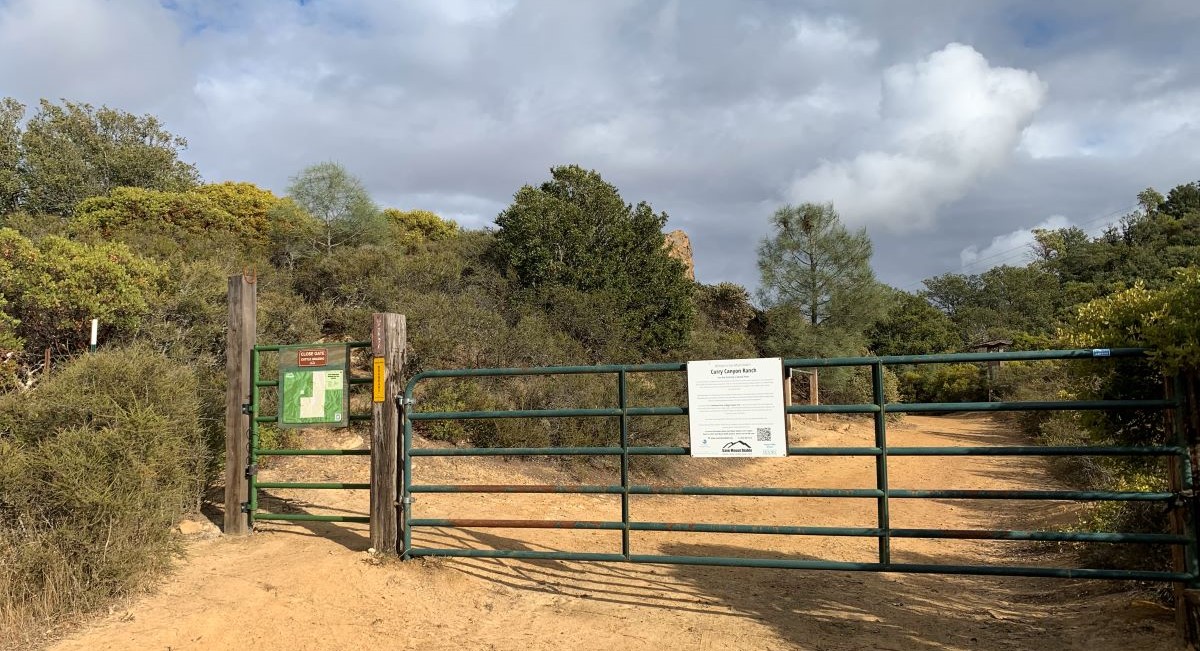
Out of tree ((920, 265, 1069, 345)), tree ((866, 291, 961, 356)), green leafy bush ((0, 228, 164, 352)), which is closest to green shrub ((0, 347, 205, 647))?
green leafy bush ((0, 228, 164, 352))

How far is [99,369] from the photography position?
21.4ft

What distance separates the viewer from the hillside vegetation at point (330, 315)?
506 centimetres

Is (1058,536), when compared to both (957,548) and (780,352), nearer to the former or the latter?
(957,548)

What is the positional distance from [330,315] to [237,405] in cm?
1009

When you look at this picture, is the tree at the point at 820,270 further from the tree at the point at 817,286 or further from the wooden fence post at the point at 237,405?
the wooden fence post at the point at 237,405

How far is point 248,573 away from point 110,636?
117 cm

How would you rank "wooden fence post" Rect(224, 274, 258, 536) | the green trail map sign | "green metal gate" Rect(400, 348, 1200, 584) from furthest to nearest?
"wooden fence post" Rect(224, 274, 258, 536)
the green trail map sign
"green metal gate" Rect(400, 348, 1200, 584)

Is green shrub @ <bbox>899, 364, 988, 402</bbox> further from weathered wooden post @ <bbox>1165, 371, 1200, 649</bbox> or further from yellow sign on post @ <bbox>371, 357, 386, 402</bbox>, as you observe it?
yellow sign on post @ <bbox>371, 357, 386, 402</bbox>

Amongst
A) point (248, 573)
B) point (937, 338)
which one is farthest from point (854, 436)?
point (937, 338)

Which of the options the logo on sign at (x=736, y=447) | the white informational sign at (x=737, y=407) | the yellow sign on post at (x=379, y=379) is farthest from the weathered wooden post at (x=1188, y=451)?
the yellow sign on post at (x=379, y=379)

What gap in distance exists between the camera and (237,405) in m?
7.06

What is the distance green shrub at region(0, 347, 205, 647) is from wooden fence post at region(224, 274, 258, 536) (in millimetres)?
354

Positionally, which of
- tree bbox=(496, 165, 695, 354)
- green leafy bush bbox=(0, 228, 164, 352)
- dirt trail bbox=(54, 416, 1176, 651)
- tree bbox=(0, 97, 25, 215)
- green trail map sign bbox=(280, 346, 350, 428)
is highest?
tree bbox=(0, 97, 25, 215)

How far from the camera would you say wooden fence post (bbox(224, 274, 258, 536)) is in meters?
7.02
